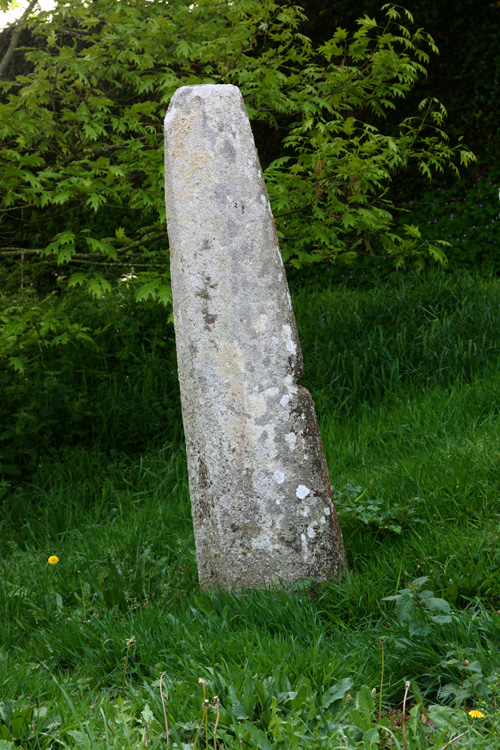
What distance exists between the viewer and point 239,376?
2.45 meters

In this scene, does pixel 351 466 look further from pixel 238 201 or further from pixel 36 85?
pixel 36 85

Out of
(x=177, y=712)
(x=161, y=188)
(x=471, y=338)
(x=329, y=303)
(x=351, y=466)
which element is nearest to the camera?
(x=177, y=712)

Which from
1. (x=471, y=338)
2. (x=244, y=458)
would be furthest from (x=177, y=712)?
(x=471, y=338)

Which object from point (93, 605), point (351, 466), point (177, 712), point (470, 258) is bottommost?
point (470, 258)

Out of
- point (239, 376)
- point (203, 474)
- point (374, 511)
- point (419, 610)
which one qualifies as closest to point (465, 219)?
point (374, 511)

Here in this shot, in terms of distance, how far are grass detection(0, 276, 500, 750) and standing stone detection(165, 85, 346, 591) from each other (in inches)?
7.6

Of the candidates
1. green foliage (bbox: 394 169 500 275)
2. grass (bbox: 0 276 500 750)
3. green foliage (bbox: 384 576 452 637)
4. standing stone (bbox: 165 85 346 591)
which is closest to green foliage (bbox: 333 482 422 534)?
grass (bbox: 0 276 500 750)

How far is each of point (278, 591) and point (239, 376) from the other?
0.77 meters

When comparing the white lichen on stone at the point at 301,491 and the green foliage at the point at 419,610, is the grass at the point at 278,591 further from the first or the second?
the white lichen on stone at the point at 301,491

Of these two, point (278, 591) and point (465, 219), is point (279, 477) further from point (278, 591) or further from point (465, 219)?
point (465, 219)

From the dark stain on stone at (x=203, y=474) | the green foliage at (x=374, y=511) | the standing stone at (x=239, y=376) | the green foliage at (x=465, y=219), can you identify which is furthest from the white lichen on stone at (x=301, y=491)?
the green foliage at (x=465, y=219)

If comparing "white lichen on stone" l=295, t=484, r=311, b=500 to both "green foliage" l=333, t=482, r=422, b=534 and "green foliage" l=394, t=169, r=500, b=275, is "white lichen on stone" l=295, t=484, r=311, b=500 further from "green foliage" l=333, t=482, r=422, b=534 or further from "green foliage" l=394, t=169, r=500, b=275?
"green foliage" l=394, t=169, r=500, b=275

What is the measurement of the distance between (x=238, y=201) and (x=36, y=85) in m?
2.29

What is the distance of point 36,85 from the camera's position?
13.3 ft
